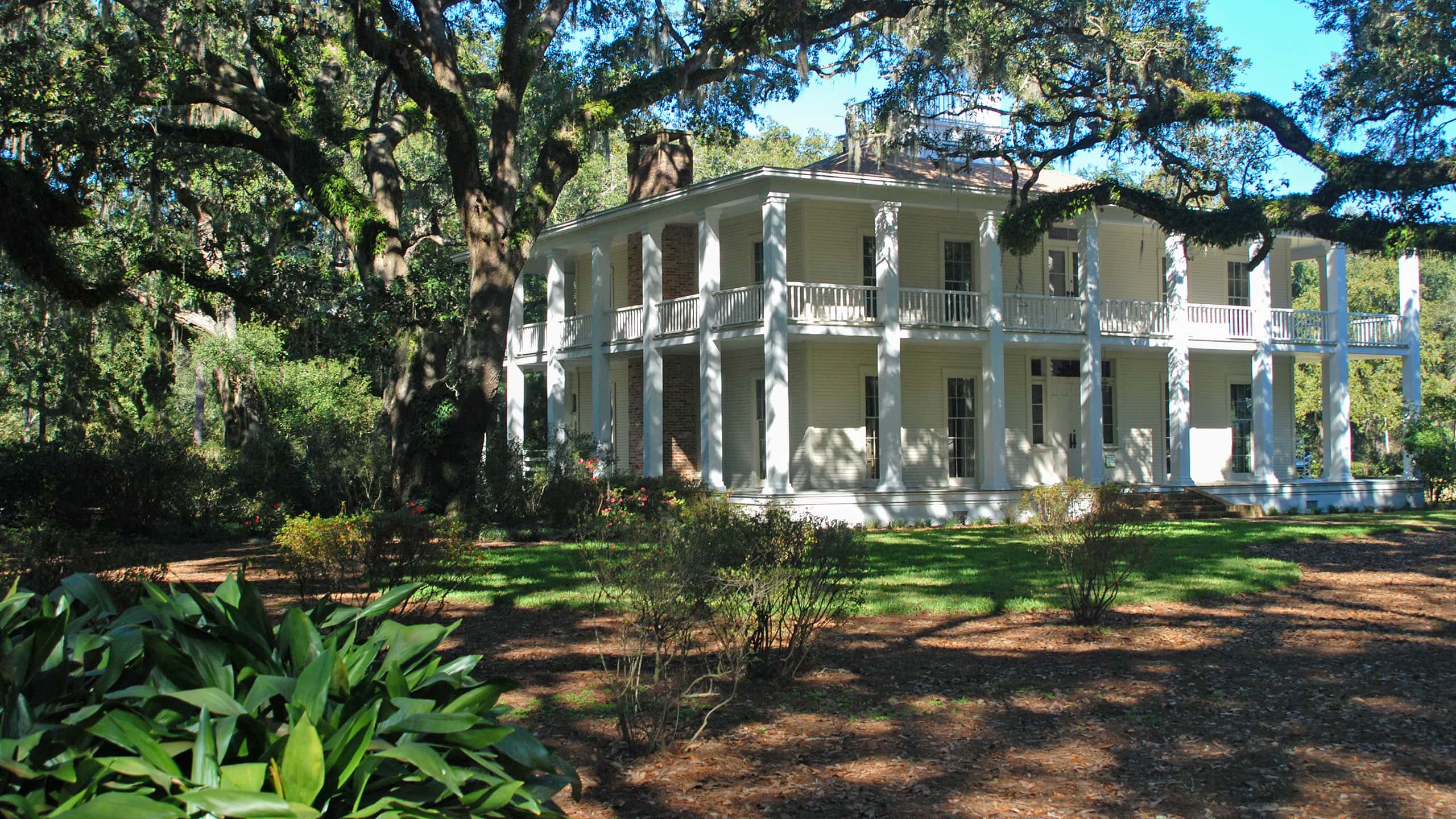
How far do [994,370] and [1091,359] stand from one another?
2494 mm

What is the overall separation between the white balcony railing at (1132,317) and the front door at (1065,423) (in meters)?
1.51

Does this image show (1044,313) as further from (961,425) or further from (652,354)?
(652,354)

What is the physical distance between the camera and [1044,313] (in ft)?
77.0

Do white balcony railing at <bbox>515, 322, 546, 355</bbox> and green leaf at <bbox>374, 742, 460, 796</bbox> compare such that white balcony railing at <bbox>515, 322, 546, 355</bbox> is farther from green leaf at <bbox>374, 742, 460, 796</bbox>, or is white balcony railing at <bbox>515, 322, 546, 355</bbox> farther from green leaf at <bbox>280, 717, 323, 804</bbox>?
green leaf at <bbox>280, 717, 323, 804</bbox>

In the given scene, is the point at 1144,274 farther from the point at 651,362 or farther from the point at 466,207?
the point at 466,207

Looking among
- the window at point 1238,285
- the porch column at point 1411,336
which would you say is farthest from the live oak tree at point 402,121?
the porch column at point 1411,336

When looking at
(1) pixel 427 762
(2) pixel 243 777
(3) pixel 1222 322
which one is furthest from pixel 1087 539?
(3) pixel 1222 322

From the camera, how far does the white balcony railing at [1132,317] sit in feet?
79.9

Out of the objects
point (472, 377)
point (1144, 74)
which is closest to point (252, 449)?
point (472, 377)

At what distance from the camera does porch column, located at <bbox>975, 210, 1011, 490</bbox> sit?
22.3 m

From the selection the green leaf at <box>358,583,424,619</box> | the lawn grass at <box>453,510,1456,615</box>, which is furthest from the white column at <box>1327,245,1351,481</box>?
the green leaf at <box>358,583,424,619</box>

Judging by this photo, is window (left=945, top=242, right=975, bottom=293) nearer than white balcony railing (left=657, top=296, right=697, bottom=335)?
No

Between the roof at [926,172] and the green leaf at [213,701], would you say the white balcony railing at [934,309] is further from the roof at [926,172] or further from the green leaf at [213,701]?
the green leaf at [213,701]

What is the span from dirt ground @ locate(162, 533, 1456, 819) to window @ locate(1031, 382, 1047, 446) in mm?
15382
